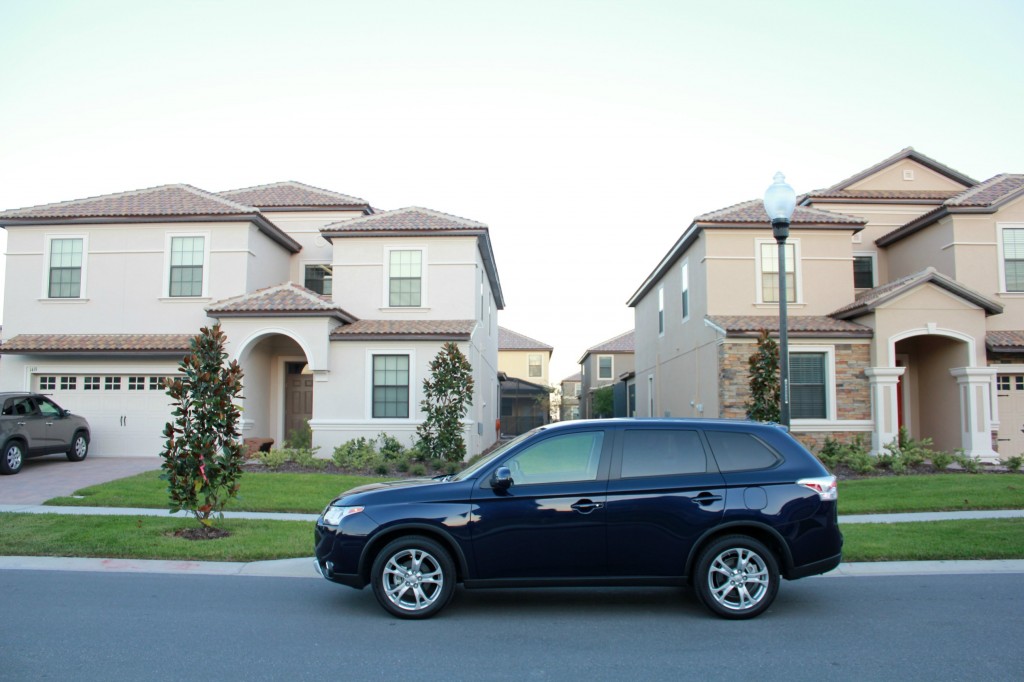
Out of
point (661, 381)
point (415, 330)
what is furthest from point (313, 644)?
point (661, 381)

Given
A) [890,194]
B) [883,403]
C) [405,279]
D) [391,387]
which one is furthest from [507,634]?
[890,194]

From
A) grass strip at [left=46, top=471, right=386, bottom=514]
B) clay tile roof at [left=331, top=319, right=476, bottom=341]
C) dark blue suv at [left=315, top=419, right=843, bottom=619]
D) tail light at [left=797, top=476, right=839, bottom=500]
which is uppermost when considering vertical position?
clay tile roof at [left=331, top=319, right=476, bottom=341]

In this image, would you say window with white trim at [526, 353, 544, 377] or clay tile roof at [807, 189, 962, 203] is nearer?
clay tile roof at [807, 189, 962, 203]

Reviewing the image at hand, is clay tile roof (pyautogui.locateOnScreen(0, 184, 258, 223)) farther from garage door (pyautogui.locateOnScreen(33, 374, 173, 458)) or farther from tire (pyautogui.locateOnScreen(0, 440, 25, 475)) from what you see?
tire (pyautogui.locateOnScreen(0, 440, 25, 475))

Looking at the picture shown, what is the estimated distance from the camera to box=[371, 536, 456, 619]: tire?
22.0 feet

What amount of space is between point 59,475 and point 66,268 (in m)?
7.53

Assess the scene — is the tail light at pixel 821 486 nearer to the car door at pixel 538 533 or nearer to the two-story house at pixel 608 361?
the car door at pixel 538 533

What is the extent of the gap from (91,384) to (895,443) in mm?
19654

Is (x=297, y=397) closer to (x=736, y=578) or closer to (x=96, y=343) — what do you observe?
(x=96, y=343)

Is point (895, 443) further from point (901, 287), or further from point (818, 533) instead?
point (818, 533)

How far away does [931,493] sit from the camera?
42.9 feet

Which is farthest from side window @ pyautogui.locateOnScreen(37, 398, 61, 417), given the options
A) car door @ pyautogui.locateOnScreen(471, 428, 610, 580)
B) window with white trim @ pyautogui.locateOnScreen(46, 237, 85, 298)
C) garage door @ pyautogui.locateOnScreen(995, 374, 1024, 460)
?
garage door @ pyautogui.locateOnScreen(995, 374, 1024, 460)

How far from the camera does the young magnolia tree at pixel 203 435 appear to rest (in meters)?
10.1

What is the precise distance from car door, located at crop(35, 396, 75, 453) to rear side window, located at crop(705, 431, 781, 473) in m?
15.3
